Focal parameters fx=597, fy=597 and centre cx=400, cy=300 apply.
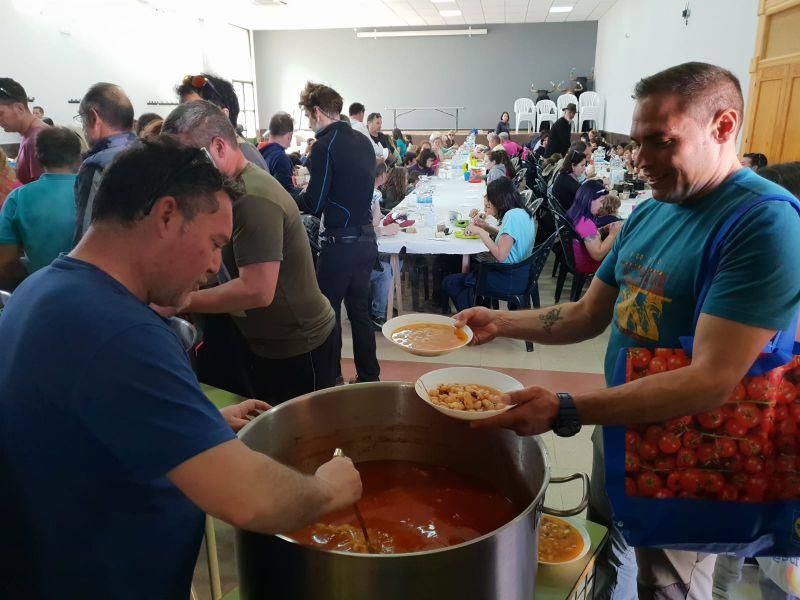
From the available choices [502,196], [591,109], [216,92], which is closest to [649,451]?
[216,92]

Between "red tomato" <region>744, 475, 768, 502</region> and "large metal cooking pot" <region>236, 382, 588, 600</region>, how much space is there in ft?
0.97

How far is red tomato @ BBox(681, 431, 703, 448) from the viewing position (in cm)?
105

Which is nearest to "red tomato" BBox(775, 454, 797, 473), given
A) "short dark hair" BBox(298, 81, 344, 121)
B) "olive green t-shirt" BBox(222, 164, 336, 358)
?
"olive green t-shirt" BBox(222, 164, 336, 358)

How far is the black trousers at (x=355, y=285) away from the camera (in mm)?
3006

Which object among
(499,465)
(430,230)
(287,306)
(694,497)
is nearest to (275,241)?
(287,306)

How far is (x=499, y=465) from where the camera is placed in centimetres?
117

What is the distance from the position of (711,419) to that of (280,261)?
1.14 meters

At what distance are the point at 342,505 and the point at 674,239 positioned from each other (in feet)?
2.59

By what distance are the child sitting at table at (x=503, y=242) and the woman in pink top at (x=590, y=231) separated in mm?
430

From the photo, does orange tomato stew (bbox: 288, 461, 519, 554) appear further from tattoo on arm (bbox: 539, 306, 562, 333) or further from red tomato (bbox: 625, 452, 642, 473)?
tattoo on arm (bbox: 539, 306, 562, 333)

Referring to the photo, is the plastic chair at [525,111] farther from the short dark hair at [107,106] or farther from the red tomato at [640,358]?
the red tomato at [640,358]

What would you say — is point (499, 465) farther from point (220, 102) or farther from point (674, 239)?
point (220, 102)

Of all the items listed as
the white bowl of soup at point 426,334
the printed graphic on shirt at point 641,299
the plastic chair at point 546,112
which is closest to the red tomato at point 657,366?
the printed graphic on shirt at point 641,299

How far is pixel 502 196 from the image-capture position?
4023 mm
